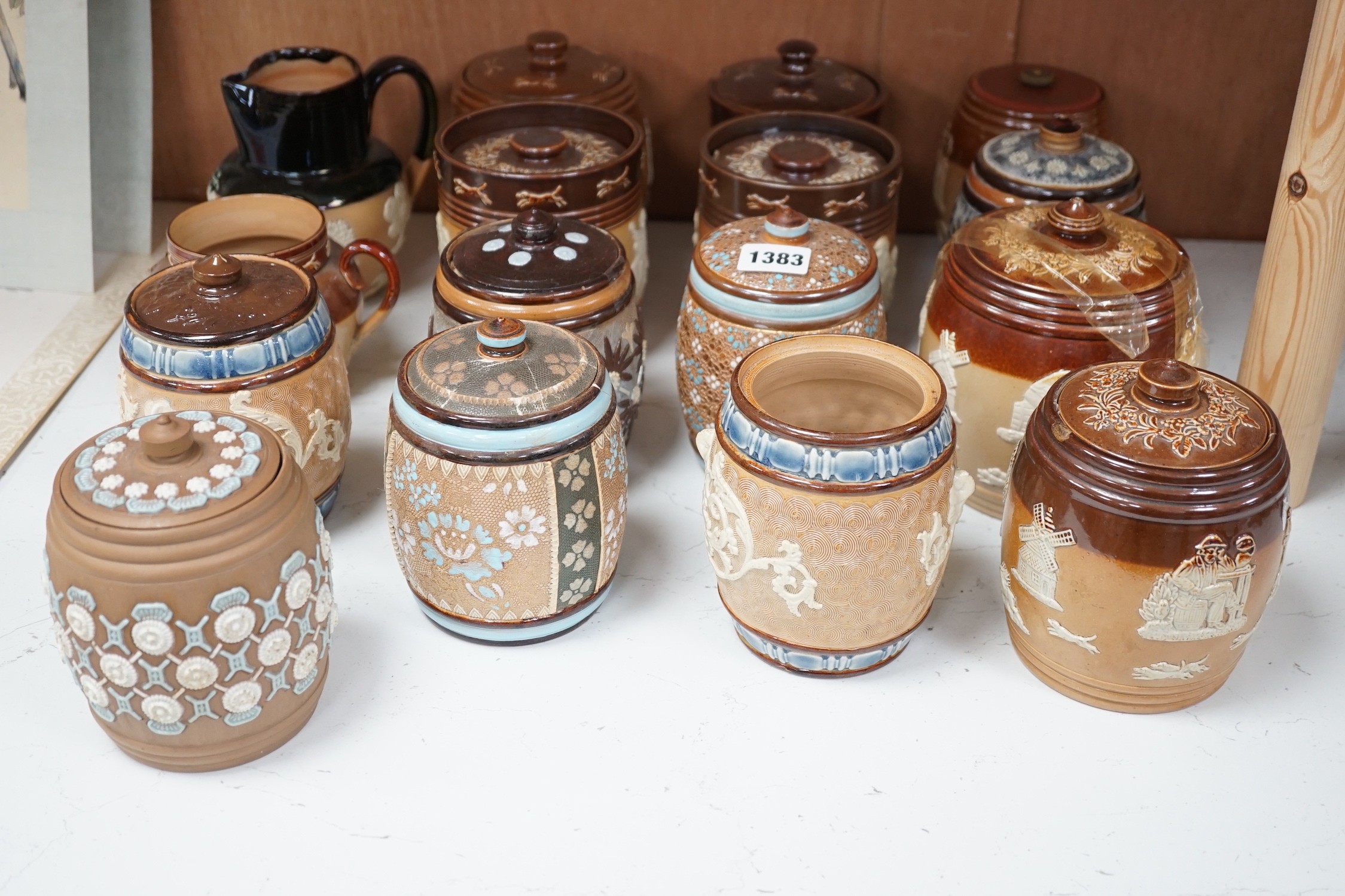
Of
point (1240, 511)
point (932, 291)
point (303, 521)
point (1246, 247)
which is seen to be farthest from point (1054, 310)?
point (1246, 247)

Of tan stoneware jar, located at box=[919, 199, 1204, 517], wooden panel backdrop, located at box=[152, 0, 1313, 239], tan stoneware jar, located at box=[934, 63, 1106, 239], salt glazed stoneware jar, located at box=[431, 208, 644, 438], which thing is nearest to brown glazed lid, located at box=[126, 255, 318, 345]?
salt glazed stoneware jar, located at box=[431, 208, 644, 438]

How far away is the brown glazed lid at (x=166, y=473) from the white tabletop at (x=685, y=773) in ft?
0.95

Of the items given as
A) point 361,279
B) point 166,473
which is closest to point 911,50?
point 361,279

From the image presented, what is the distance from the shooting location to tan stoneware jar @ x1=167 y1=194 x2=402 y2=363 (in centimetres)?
166

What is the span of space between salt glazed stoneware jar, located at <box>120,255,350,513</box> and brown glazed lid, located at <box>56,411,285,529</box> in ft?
0.59

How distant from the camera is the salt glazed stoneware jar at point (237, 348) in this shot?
1.33 metres

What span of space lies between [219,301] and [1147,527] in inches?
36.8

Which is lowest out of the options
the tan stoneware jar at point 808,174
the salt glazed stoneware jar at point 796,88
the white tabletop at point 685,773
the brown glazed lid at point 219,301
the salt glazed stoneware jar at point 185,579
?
the white tabletop at point 685,773

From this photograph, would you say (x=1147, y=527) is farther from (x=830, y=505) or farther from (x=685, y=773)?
(x=685, y=773)

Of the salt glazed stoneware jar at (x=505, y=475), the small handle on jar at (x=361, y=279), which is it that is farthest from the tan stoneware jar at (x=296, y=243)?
the salt glazed stoneware jar at (x=505, y=475)

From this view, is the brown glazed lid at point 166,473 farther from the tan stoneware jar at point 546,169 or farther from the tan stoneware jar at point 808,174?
the tan stoneware jar at point 808,174

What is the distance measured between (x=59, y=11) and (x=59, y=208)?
0.91 ft

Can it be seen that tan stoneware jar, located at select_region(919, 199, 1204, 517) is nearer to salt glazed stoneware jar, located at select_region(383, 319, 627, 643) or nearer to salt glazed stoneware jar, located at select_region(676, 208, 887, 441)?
salt glazed stoneware jar, located at select_region(676, 208, 887, 441)

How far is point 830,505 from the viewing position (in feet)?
3.86
